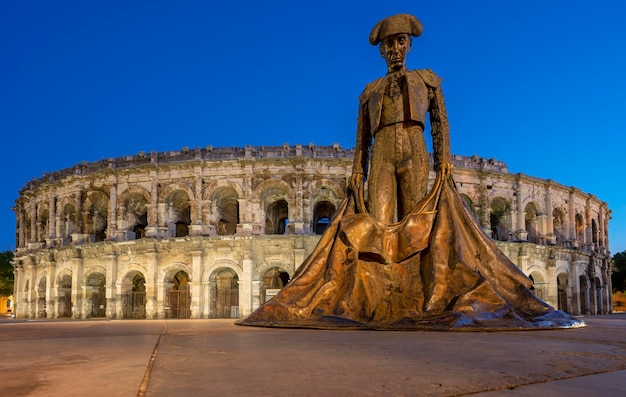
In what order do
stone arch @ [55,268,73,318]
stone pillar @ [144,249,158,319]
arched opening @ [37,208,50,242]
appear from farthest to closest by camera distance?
arched opening @ [37,208,50,242] → stone arch @ [55,268,73,318] → stone pillar @ [144,249,158,319]

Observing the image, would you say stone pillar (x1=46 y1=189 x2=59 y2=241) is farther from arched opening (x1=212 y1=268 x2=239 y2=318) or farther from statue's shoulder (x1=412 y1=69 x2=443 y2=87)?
statue's shoulder (x1=412 y1=69 x2=443 y2=87)

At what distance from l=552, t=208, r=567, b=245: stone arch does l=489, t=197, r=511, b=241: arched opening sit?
11.7 feet

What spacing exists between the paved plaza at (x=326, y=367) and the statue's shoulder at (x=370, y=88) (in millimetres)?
3183

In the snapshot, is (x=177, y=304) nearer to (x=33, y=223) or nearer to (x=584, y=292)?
(x=33, y=223)

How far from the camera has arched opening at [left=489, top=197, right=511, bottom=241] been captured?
1057 inches

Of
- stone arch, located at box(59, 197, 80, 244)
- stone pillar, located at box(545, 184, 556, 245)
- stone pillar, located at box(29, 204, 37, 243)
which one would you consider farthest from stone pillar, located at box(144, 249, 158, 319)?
stone pillar, located at box(545, 184, 556, 245)

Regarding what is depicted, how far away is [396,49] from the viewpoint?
19.8 ft

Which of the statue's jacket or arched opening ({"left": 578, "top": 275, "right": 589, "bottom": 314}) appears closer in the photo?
the statue's jacket

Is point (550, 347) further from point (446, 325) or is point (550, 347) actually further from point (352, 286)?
point (352, 286)

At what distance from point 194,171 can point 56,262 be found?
347 inches

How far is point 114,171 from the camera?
997 inches

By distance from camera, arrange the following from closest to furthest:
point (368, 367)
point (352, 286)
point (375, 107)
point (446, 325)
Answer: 1. point (368, 367)
2. point (446, 325)
3. point (352, 286)
4. point (375, 107)

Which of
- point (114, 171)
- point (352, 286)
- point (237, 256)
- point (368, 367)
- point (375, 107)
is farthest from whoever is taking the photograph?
point (114, 171)

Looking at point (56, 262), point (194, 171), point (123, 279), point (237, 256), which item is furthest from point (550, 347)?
point (56, 262)
